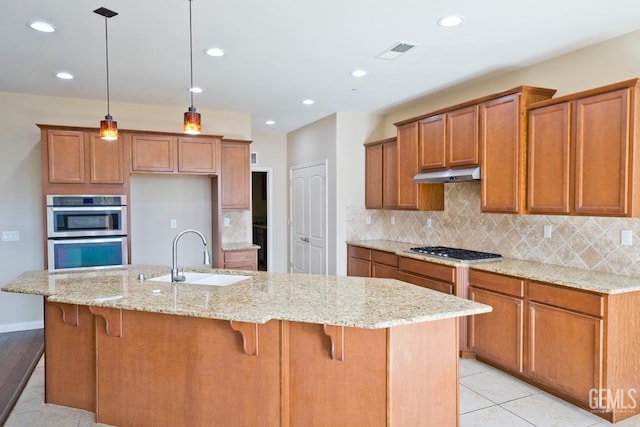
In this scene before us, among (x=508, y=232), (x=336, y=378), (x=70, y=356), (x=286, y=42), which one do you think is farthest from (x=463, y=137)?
(x=70, y=356)

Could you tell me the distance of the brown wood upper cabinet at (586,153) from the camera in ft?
9.02

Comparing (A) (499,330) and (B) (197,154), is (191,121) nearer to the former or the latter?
(B) (197,154)

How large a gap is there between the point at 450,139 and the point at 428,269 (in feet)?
4.40

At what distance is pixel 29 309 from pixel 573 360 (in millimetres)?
5473

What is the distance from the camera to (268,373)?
2264 mm

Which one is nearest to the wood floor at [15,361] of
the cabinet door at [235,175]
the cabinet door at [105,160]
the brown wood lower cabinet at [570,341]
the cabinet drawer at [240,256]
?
the cabinet door at [105,160]

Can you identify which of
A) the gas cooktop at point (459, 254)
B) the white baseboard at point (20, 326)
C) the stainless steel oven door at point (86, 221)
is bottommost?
the white baseboard at point (20, 326)

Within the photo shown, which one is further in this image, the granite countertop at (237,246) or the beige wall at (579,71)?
the granite countertop at (237,246)

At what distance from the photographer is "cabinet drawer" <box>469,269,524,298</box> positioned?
3271mm

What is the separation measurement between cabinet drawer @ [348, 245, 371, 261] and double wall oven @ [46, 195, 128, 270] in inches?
111

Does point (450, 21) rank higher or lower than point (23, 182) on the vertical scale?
higher

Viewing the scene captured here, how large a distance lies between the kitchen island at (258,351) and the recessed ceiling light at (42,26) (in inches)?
70.2

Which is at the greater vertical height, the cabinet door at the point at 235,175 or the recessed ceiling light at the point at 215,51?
the recessed ceiling light at the point at 215,51

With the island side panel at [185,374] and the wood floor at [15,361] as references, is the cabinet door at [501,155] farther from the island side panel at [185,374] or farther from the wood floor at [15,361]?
the wood floor at [15,361]
